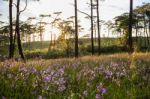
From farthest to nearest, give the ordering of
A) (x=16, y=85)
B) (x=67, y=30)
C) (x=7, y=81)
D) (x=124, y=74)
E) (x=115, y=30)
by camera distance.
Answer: (x=115, y=30) → (x=67, y=30) → (x=124, y=74) → (x=7, y=81) → (x=16, y=85)

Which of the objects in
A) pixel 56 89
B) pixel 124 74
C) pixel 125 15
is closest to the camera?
pixel 56 89

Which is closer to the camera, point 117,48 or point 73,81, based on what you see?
point 73,81

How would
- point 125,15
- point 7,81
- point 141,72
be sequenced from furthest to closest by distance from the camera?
Result: point 125,15 → point 141,72 → point 7,81

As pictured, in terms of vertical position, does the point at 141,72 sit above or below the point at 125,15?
below

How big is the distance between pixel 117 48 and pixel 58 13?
15699 mm

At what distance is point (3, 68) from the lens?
674 cm

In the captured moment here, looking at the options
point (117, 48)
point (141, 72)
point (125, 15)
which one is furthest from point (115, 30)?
point (141, 72)

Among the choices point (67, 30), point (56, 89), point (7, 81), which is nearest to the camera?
point (56, 89)

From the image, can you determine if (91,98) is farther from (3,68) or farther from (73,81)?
(3,68)

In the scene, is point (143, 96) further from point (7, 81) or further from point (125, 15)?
point (125, 15)

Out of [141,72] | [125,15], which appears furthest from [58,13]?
[141,72]

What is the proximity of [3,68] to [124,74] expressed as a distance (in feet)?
7.78

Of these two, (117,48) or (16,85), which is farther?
(117,48)

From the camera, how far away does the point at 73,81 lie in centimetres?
577
